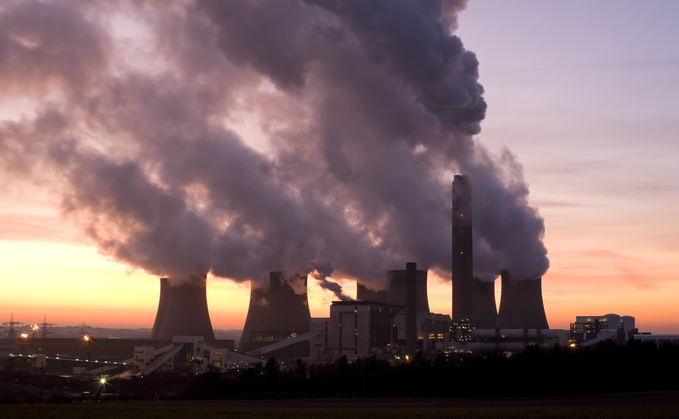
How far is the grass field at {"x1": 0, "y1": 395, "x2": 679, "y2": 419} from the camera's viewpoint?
95.2 feet

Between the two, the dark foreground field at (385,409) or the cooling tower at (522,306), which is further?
the cooling tower at (522,306)

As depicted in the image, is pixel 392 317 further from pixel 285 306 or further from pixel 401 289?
pixel 285 306

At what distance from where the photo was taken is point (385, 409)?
32.9 metres

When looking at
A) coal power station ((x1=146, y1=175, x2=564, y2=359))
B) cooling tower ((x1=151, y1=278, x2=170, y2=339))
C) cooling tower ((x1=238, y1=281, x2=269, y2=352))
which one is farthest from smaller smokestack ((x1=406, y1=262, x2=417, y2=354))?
cooling tower ((x1=151, y1=278, x2=170, y2=339))

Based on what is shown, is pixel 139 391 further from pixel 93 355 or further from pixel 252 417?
pixel 93 355

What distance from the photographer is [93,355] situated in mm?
99562

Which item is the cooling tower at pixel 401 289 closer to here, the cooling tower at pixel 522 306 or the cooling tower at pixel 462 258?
the cooling tower at pixel 462 258

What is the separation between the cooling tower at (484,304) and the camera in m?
90.5

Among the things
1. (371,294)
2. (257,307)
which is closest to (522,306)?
(371,294)

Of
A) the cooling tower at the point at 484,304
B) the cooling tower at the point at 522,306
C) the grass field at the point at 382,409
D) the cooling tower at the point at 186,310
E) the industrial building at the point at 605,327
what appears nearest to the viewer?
the grass field at the point at 382,409

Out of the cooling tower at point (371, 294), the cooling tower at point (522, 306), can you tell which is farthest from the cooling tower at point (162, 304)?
the cooling tower at point (522, 306)

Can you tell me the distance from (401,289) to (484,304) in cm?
1196

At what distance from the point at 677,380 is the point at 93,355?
77.5 m

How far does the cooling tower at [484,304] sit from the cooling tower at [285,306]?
2123 centimetres
